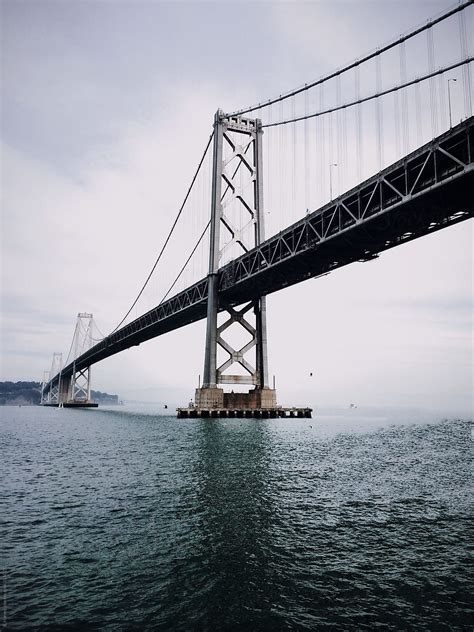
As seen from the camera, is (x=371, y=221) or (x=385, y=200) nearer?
(x=371, y=221)

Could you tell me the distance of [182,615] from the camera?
7367mm

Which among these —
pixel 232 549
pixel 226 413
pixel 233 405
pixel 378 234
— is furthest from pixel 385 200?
pixel 233 405

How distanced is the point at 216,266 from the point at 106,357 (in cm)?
7226

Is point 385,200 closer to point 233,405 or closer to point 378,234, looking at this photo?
point 378,234

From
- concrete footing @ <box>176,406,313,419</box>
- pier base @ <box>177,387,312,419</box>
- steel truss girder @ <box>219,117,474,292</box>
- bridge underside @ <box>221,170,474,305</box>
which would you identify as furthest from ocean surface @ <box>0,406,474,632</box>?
pier base @ <box>177,387,312,419</box>

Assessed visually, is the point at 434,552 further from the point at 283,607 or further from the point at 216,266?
the point at 216,266

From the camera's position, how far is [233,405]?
59.2 meters

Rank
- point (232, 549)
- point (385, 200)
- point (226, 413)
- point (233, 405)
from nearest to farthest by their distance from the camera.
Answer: point (232, 549) → point (385, 200) → point (226, 413) → point (233, 405)

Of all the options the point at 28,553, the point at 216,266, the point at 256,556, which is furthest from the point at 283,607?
the point at 216,266

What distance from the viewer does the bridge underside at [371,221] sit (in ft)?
92.0

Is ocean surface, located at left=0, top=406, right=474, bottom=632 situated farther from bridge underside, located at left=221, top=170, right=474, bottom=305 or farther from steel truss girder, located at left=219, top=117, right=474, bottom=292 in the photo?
steel truss girder, located at left=219, top=117, right=474, bottom=292

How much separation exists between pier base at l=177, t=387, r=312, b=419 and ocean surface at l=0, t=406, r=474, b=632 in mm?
35596

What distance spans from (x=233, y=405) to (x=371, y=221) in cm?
3296

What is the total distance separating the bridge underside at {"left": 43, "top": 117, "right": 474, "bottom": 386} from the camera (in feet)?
92.0
